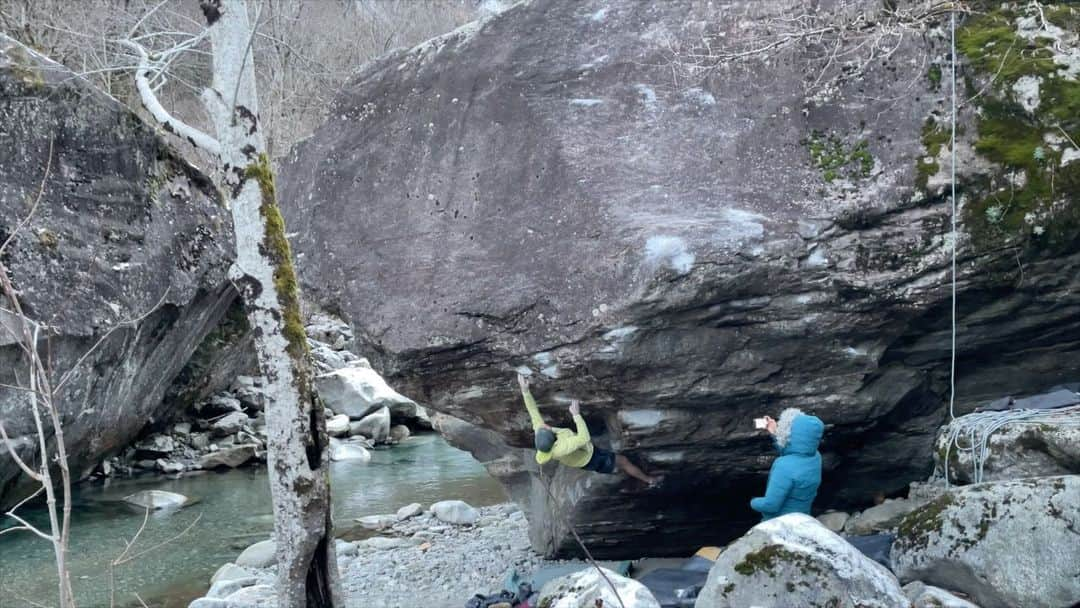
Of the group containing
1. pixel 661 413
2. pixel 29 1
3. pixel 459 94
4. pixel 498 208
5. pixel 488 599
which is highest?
pixel 29 1

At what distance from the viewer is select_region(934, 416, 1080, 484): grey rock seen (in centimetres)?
544

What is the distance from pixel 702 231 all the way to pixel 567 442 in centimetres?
179

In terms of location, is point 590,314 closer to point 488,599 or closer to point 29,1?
point 488,599

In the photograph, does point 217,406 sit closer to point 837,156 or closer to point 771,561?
point 837,156

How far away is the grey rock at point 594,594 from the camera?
523 centimetres

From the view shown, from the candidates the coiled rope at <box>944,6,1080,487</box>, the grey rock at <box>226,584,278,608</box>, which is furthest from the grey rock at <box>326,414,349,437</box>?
the coiled rope at <box>944,6,1080,487</box>

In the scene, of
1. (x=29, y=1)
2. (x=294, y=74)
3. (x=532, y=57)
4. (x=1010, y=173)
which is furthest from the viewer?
(x=294, y=74)

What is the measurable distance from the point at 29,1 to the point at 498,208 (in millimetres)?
13507

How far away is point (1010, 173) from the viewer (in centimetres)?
601

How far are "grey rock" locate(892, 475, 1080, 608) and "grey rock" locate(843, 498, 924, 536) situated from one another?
4.42 feet

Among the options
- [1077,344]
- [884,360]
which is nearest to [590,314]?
[884,360]

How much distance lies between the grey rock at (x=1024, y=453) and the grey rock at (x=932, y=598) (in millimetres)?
962

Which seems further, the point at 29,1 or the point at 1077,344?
the point at 29,1

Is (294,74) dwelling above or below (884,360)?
above
